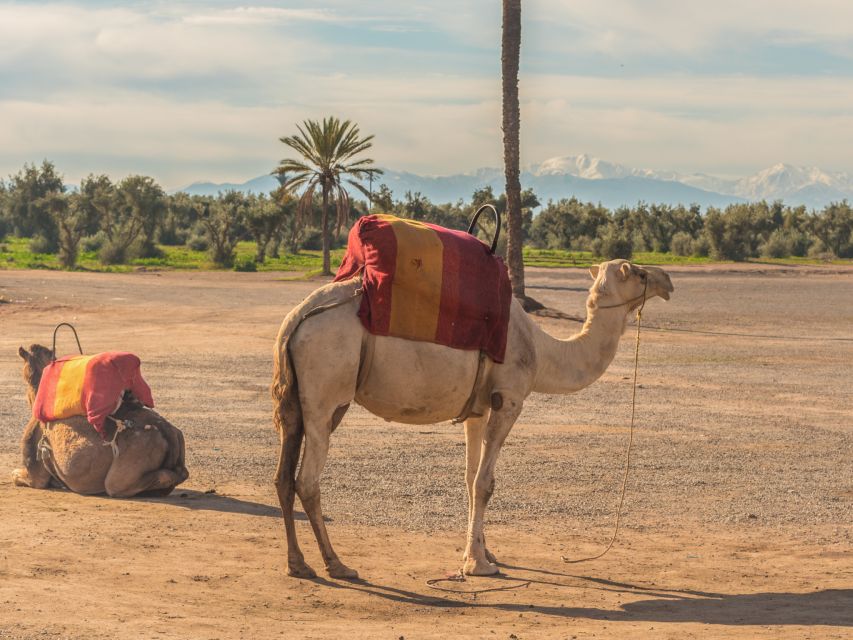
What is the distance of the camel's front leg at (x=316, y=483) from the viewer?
28.2 ft

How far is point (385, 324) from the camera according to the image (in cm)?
871

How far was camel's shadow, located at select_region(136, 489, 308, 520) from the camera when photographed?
35.5 ft

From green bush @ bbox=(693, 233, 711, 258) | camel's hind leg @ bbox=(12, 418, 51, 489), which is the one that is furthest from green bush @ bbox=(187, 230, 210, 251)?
camel's hind leg @ bbox=(12, 418, 51, 489)

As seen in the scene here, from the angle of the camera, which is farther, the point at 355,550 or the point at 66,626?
the point at 355,550

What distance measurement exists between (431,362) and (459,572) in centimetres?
164

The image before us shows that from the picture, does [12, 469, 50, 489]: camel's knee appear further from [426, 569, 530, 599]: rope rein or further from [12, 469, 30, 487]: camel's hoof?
[426, 569, 530, 599]: rope rein

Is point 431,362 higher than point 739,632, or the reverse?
point 431,362

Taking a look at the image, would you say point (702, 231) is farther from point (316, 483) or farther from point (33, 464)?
point (316, 483)

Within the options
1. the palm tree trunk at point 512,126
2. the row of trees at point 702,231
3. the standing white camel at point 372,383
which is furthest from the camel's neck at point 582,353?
the row of trees at point 702,231

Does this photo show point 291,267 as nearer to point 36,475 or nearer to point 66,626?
point 36,475

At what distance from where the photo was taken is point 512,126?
3059cm

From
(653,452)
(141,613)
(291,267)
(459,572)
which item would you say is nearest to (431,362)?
(459,572)

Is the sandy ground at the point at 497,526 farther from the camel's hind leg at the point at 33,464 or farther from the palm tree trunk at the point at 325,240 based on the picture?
the palm tree trunk at the point at 325,240

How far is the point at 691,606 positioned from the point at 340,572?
256cm
